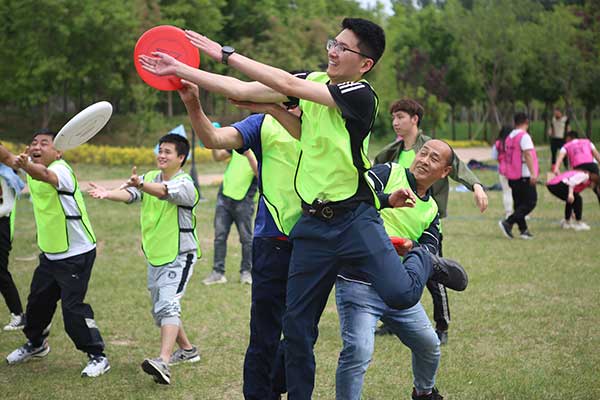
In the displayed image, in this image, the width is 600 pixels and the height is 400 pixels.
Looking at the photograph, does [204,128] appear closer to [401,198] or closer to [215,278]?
[401,198]

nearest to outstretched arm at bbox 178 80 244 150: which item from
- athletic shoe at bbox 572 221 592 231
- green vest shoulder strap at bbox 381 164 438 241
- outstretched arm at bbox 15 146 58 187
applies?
green vest shoulder strap at bbox 381 164 438 241

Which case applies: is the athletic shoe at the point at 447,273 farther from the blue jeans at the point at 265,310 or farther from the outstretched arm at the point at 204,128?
the outstretched arm at the point at 204,128

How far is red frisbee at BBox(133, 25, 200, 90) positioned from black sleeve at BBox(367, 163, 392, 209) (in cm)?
124

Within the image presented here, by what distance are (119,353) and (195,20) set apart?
30.8 m

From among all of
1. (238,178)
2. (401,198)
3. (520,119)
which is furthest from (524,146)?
(401,198)

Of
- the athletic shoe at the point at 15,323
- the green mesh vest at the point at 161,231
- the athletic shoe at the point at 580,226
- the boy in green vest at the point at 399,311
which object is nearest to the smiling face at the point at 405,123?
the boy in green vest at the point at 399,311

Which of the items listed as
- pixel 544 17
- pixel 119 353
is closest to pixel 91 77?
pixel 544 17

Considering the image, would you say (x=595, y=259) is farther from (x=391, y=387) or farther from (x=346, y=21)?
(x=346, y=21)

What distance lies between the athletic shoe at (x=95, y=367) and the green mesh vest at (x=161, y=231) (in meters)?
0.84

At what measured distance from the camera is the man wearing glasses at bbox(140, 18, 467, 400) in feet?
12.1

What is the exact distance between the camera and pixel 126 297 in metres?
8.67

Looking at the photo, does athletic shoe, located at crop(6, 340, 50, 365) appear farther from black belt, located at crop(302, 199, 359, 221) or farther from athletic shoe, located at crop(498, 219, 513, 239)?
athletic shoe, located at crop(498, 219, 513, 239)

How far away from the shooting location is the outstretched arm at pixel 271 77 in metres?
3.54

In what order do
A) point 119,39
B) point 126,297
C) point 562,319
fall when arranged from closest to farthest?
point 562,319 < point 126,297 < point 119,39
